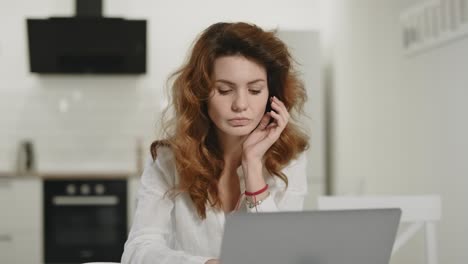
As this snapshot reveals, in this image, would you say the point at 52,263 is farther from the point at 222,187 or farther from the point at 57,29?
the point at 222,187

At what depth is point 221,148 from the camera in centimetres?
162

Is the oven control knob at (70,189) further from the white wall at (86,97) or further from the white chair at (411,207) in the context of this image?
the white chair at (411,207)

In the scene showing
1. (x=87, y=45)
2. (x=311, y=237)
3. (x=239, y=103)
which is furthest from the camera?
(x=87, y=45)

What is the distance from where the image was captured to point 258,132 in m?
1.54

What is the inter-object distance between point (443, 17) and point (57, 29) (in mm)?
3199

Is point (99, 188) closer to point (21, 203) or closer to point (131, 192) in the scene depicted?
point (131, 192)

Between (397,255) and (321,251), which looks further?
(397,255)

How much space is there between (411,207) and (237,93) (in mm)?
650

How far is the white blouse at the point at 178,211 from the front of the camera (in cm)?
144

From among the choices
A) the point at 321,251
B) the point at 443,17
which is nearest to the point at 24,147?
the point at 443,17

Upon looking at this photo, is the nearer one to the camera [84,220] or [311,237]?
[311,237]

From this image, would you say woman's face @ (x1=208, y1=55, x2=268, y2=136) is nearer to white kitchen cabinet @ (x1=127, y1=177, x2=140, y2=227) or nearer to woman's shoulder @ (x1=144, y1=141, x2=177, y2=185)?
woman's shoulder @ (x1=144, y1=141, x2=177, y2=185)

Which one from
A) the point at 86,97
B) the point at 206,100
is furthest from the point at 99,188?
the point at 206,100

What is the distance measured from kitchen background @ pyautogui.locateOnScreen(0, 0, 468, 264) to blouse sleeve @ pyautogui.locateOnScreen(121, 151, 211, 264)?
153 centimetres
